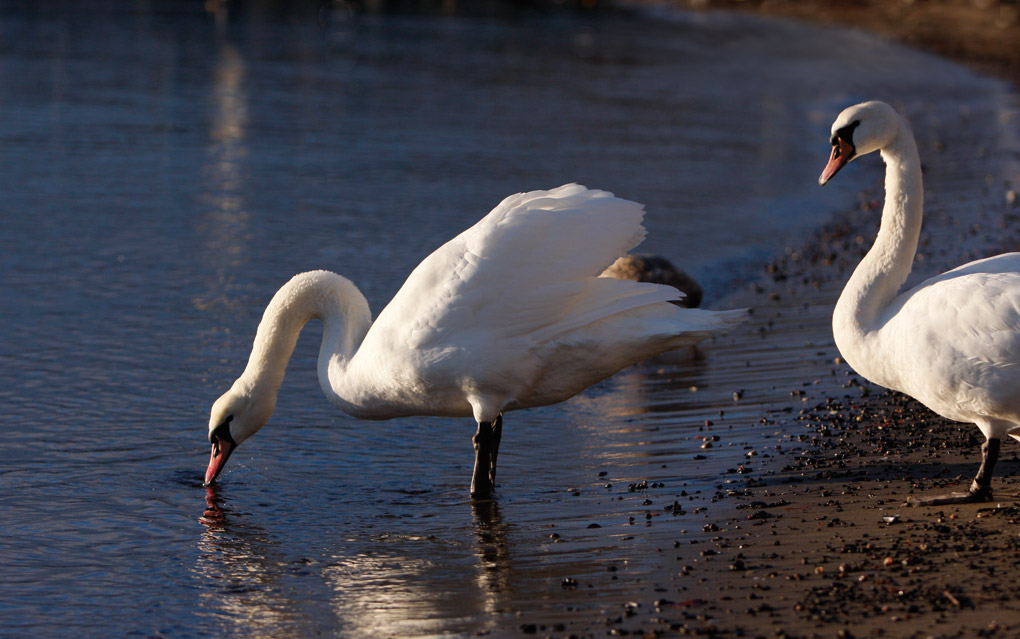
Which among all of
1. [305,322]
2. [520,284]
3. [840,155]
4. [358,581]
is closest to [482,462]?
[520,284]

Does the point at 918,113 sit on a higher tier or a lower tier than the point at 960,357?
lower

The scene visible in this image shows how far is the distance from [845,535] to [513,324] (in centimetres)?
202

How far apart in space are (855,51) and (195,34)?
842 inches

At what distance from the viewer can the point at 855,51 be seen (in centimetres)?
4106

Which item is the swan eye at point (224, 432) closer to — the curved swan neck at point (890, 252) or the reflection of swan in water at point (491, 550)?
the reflection of swan in water at point (491, 550)

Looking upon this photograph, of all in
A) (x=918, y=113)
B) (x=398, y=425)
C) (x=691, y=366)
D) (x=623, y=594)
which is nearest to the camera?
(x=623, y=594)

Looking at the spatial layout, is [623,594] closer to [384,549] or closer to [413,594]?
[413,594]

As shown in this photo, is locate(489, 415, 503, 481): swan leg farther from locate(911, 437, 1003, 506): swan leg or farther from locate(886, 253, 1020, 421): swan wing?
locate(911, 437, 1003, 506): swan leg

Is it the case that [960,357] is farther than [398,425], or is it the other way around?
[398,425]

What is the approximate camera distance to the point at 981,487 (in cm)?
613

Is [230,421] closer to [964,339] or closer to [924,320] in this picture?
[924,320]

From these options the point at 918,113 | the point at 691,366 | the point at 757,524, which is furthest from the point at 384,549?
the point at 918,113

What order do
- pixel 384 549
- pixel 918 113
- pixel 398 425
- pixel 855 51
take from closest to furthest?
pixel 384 549, pixel 398 425, pixel 918 113, pixel 855 51

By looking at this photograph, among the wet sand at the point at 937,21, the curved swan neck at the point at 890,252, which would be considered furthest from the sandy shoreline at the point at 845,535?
the wet sand at the point at 937,21
